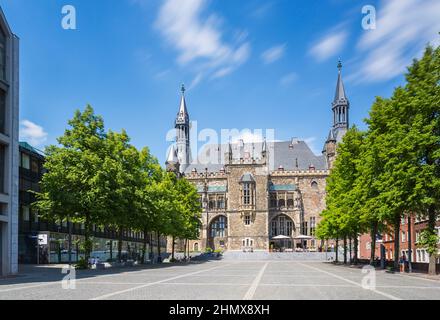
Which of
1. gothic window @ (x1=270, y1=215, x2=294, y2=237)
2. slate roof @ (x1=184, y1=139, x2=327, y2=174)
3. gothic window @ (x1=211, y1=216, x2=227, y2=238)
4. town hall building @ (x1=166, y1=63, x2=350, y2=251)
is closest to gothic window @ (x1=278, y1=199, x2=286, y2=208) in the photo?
town hall building @ (x1=166, y1=63, x2=350, y2=251)

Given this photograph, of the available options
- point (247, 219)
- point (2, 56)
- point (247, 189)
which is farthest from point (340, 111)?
point (2, 56)

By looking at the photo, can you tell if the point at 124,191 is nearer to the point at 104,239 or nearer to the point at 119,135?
the point at 119,135

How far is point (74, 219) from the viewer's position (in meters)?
42.3

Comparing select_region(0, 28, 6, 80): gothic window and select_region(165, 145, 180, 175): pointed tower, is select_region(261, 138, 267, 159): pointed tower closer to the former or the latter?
select_region(165, 145, 180, 175): pointed tower

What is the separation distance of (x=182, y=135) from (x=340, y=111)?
3927 centimetres

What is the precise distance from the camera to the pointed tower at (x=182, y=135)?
122 m

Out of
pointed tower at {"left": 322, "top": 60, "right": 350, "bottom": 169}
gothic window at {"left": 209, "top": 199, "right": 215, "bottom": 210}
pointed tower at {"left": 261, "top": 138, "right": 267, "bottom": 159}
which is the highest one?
pointed tower at {"left": 322, "top": 60, "right": 350, "bottom": 169}

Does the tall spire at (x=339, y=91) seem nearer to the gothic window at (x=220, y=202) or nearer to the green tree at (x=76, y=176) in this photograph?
the gothic window at (x=220, y=202)

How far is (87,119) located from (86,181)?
5.87 m

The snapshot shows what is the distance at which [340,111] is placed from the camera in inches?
4311

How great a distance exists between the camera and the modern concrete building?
108 ft

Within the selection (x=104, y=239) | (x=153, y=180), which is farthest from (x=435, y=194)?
(x=104, y=239)

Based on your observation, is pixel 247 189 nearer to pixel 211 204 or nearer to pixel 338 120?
pixel 211 204

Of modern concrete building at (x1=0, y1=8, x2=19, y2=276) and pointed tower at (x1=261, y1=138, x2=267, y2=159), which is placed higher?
pointed tower at (x1=261, y1=138, x2=267, y2=159)
